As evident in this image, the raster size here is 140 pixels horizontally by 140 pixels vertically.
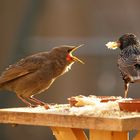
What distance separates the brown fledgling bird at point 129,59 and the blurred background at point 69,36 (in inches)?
157

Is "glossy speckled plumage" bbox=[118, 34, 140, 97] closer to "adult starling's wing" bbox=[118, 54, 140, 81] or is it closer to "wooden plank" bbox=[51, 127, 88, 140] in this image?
"adult starling's wing" bbox=[118, 54, 140, 81]

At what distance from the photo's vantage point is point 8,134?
1085 cm

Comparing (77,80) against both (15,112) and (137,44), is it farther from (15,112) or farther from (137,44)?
(15,112)

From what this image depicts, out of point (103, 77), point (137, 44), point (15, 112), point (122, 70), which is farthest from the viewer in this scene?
point (103, 77)

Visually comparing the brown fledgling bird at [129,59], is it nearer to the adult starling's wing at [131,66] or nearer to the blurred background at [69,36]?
the adult starling's wing at [131,66]

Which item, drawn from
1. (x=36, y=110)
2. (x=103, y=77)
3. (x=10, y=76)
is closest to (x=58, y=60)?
(x=10, y=76)

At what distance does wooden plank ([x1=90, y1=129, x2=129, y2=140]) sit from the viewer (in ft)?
16.4

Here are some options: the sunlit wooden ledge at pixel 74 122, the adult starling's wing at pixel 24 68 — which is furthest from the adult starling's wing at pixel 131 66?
the adult starling's wing at pixel 24 68

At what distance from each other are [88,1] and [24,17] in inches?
37.9

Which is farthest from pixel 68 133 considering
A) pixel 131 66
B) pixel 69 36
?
pixel 69 36

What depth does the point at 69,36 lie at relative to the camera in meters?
10.6

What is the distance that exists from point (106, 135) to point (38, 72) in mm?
1380

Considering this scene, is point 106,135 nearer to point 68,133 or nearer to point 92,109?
point 92,109

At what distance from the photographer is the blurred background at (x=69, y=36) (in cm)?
1042
